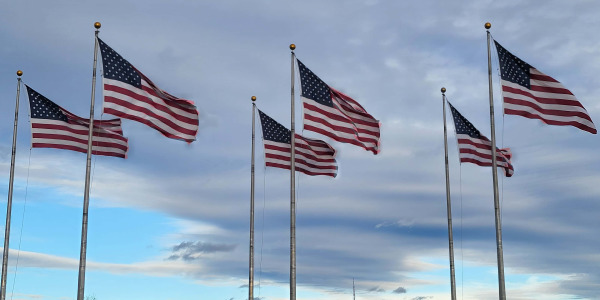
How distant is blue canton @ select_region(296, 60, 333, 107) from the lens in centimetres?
4169

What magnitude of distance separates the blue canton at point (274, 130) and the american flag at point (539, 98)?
12352 millimetres

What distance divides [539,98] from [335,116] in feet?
33.9

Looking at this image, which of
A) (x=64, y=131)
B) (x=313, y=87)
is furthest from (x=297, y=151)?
(x=64, y=131)

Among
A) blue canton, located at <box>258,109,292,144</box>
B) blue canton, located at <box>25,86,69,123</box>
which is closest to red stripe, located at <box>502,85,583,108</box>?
blue canton, located at <box>258,109,292,144</box>

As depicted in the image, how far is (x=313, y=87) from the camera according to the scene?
41.9 meters

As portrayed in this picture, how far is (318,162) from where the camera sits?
46312 millimetres

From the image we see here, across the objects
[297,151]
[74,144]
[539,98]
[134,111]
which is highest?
[539,98]

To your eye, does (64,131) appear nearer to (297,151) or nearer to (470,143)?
(297,151)

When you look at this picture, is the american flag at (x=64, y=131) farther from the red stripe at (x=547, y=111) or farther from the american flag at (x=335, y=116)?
the red stripe at (x=547, y=111)

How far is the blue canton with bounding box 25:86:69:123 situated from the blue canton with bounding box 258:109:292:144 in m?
10.8

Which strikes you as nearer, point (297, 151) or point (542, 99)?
point (542, 99)

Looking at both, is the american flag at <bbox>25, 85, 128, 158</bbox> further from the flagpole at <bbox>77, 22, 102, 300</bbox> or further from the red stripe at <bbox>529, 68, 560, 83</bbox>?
the red stripe at <bbox>529, 68, 560, 83</bbox>

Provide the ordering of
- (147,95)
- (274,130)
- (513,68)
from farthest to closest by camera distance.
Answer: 1. (274,130)
2. (513,68)
3. (147,95)

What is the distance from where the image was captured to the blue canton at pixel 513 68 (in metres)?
40.4
